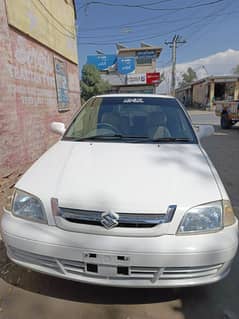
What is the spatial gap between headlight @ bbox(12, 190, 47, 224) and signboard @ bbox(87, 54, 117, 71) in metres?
36.6

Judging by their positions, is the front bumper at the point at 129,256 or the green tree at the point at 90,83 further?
the green tree at the point at 90,83

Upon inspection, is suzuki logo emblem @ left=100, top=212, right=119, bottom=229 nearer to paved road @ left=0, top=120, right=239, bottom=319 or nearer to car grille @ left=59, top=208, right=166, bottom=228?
car grille @ left=59, top=208, right=166, bottom=228

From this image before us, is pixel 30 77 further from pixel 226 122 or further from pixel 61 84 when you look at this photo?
pixel 226 122

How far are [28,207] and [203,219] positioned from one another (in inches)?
51.2

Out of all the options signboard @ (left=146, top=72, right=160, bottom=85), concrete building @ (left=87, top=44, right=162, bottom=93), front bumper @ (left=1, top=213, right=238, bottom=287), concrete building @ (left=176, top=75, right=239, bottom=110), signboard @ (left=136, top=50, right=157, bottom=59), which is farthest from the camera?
signboard @ (left=136, top=50, right=157, bottom=59)

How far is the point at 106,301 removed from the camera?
6.82ft

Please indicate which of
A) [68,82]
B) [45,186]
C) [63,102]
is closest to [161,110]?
[45,186]

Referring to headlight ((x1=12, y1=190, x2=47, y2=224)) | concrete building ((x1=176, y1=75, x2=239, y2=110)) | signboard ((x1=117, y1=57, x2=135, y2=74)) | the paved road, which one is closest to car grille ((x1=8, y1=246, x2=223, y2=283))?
headlight ((x1=12, y1=190, x2=47, y2=224))

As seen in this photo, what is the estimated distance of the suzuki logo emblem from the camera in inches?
69.0

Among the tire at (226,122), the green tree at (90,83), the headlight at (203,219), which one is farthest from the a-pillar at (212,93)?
the headlight at (203,219)

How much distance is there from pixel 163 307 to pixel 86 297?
622mm

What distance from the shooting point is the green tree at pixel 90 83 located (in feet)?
102

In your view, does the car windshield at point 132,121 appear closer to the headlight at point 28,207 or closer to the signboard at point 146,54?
the headlight at point 28,207

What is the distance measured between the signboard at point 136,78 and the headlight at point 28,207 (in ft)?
120
